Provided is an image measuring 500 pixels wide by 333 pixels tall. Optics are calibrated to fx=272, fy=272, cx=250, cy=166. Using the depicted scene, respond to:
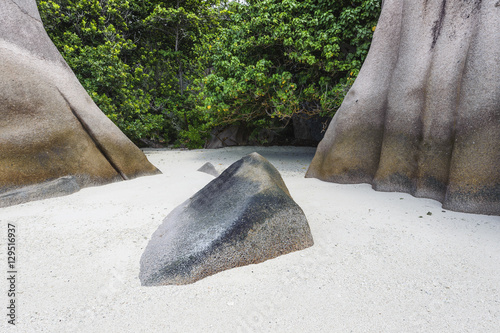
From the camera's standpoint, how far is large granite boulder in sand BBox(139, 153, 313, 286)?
6.55 feet

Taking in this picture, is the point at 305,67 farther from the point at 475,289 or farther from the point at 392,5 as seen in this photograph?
the point at 475,289

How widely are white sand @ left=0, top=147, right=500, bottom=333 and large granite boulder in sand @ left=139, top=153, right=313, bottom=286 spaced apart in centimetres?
9

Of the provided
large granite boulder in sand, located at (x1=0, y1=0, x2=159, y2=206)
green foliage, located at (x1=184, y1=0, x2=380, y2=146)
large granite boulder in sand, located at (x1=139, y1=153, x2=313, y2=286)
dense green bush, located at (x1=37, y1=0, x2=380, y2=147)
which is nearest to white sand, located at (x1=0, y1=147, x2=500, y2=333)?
large granite boulder in sand, located at (x1=139, y1=153, x2=313, y2=286)

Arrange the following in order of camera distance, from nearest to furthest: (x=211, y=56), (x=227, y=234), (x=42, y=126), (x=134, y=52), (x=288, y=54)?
(x=227, y=234) → (x=42, y=126) → (x=288, y=54) → (x=211, y=56) → (x=134, y=52)

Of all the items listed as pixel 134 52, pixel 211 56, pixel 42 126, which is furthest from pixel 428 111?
pixel 134 52

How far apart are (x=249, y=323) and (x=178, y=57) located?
36.3 feet

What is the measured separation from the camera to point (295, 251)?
2346 millimetres

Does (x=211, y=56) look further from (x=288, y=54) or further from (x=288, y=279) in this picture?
(x=288, y=279)

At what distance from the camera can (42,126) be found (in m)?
4.07

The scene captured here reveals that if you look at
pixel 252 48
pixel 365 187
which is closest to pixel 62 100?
pixel 252 48

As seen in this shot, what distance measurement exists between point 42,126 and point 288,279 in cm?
422

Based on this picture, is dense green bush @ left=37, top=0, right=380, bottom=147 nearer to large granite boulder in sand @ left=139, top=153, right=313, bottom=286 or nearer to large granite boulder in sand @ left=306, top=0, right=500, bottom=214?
large granite boulder in sand @ left=306, top=0, right=500, bottom=214

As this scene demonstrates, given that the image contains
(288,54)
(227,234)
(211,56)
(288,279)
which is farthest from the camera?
(211,56)

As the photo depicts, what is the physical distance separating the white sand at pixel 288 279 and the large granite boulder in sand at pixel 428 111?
56 cm
